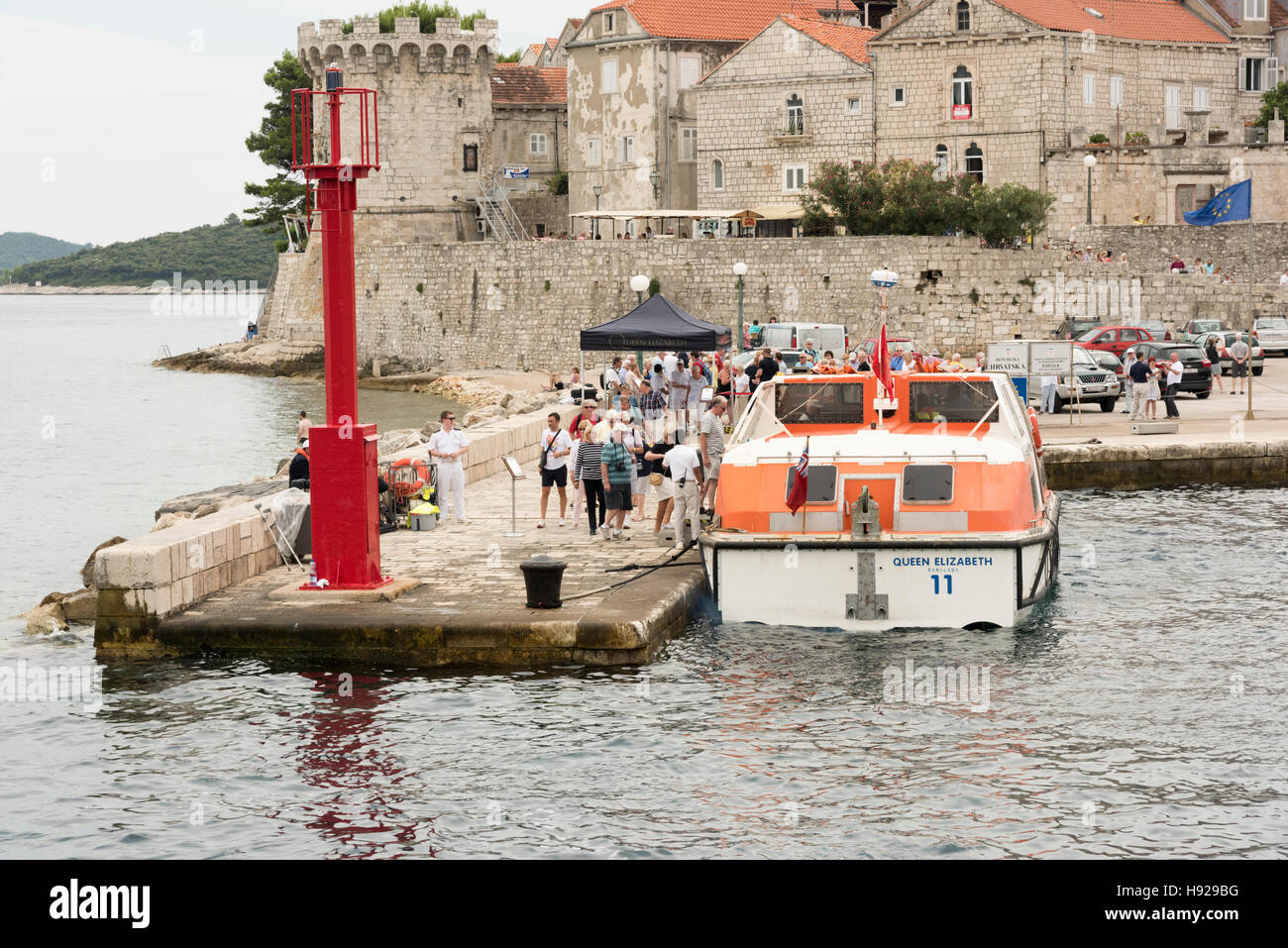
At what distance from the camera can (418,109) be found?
210 feet

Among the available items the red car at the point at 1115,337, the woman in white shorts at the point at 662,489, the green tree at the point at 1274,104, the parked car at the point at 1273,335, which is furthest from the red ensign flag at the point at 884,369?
the green tree at the point at 1274,104

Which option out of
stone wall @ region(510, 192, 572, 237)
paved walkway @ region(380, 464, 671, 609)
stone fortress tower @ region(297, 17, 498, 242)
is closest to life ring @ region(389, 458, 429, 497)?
paved walkway @ region(380, 464, 671, 609)

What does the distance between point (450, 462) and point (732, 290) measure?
34.0 m

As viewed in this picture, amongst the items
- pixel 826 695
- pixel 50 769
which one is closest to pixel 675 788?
pixel 826 695

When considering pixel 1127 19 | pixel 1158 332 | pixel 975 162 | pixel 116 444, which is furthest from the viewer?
pixel 1127 19

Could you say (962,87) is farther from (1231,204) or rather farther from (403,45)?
(1231,204)

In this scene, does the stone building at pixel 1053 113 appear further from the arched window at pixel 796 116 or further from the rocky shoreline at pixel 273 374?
the rocky shoreline at pixel 273 374

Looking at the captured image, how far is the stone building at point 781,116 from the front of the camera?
191 ft

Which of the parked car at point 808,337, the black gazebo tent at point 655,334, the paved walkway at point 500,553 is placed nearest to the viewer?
the paved walkway at point 500,553

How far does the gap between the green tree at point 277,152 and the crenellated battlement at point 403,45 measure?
15.3m

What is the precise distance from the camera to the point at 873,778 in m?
11.9

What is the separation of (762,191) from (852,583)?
46.2m

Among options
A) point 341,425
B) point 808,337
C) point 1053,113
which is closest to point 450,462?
→ point 341,425
